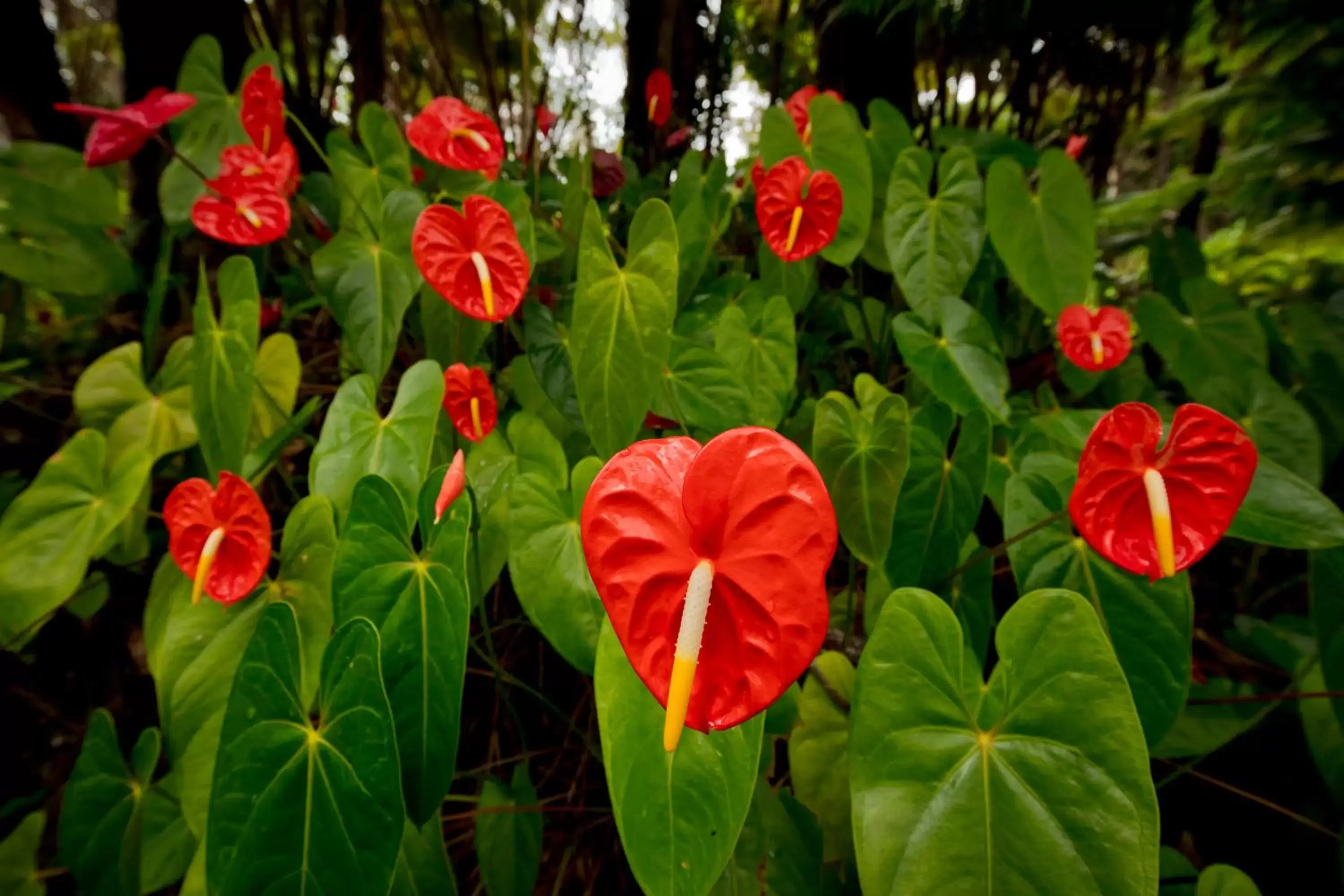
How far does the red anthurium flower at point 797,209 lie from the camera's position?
31.1 inches

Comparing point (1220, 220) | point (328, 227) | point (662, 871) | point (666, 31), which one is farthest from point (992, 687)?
point (1220, 220)

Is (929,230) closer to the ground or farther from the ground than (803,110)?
closer to the ground

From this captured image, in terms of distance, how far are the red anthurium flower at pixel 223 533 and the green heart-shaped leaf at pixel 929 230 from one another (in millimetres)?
859

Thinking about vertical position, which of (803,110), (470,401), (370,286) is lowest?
(470,401)

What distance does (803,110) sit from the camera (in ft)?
3.80

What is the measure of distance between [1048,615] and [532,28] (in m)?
1.89

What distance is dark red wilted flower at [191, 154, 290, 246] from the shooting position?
2.53ft

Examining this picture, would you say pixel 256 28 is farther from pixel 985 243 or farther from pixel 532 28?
pixel 985 243

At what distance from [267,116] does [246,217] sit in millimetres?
243

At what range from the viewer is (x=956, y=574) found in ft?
2.12

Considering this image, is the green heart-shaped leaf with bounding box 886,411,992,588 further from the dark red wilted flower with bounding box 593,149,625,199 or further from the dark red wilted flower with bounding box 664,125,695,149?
the dark red wilted flower with bounding box 664,125,695,149

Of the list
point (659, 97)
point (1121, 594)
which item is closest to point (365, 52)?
point (659, 97)

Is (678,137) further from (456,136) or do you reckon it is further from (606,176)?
(456,136)

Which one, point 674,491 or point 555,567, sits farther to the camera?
point 555,567
